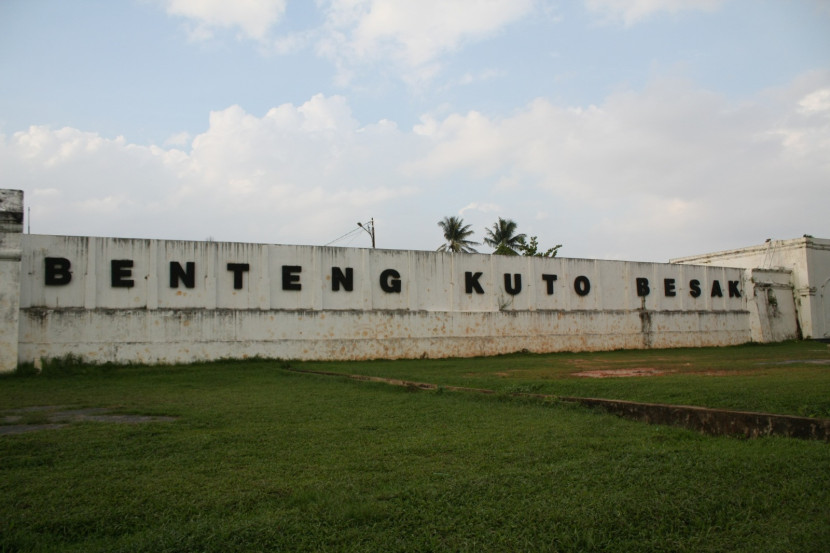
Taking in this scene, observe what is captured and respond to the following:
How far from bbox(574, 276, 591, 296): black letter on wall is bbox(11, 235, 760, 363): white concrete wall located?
6 centimetres

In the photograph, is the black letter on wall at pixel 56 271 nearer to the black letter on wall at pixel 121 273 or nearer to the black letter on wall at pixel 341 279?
the black letter on wall at pixel 121 273

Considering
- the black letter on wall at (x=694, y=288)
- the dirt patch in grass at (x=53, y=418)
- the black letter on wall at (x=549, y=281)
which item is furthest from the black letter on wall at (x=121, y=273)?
the black letter on wall at (x=694, y=288)

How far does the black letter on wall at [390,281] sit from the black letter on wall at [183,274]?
7052 mm

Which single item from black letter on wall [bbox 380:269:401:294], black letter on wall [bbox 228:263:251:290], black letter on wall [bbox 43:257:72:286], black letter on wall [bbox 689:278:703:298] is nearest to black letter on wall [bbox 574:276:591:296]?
black letter on wall [bbox 689:278:703:298]

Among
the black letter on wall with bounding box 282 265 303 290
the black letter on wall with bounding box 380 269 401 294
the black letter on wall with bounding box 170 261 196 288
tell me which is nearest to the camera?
the black letter on wall with bounding box 170 261 196 288

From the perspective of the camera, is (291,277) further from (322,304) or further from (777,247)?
(777,247)

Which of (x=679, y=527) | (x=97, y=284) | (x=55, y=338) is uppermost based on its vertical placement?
(x=97, y=284)

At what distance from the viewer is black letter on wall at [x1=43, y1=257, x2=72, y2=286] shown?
19547 millimetres

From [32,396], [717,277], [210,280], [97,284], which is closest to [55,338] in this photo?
[97,284]

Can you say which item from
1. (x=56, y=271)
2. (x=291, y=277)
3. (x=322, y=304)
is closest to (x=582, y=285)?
(x=322, y=304)

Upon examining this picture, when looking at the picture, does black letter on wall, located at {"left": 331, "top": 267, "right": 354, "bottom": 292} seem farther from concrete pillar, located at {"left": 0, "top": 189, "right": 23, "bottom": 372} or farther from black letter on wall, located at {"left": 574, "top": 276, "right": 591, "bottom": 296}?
black letter on wall, located at {"left": 574, "top": 276, "right": 591, "bottom": 296}

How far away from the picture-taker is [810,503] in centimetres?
458

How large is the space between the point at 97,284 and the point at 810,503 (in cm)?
2022

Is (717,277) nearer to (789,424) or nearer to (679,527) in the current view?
(789,424)
